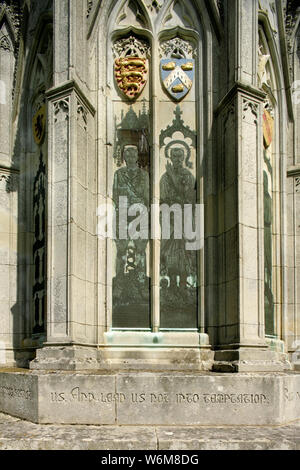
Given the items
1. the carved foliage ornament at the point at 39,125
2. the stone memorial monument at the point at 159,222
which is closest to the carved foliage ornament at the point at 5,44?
the stone memorial monument at the point at 159,222

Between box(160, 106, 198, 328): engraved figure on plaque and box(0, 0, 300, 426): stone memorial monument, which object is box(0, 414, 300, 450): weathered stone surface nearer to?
box(0, 0, 300, 426): stone memorial monument

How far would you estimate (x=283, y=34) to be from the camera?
10984 mm

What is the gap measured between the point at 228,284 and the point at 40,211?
466cm

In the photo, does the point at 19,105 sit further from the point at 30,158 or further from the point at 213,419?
the point at 213,419

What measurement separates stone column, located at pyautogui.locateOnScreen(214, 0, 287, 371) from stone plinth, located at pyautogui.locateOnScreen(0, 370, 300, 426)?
55cm

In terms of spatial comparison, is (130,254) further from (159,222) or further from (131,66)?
(131,66)

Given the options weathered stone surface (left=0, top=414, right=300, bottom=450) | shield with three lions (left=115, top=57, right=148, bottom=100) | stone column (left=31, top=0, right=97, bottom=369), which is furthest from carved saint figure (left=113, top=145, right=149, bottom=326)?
weathered stone surface (left=0, top=414, right=300, bottom=450)

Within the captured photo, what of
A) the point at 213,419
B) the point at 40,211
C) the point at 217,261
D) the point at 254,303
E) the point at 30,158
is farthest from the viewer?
the point at 30,158

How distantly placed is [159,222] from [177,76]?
9.60 feet

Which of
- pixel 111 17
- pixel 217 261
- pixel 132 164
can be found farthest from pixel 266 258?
pixel 111 17

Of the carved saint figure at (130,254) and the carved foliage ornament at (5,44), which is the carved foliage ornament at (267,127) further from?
the carved foliage ornament at (5,44)

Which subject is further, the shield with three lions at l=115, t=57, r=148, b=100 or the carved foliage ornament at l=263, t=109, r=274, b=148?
the carved foliage ornament at l=263, t=109, r=274, b=148

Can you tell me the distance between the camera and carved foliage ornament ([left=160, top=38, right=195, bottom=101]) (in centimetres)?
958

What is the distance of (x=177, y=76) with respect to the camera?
9.60 meters
